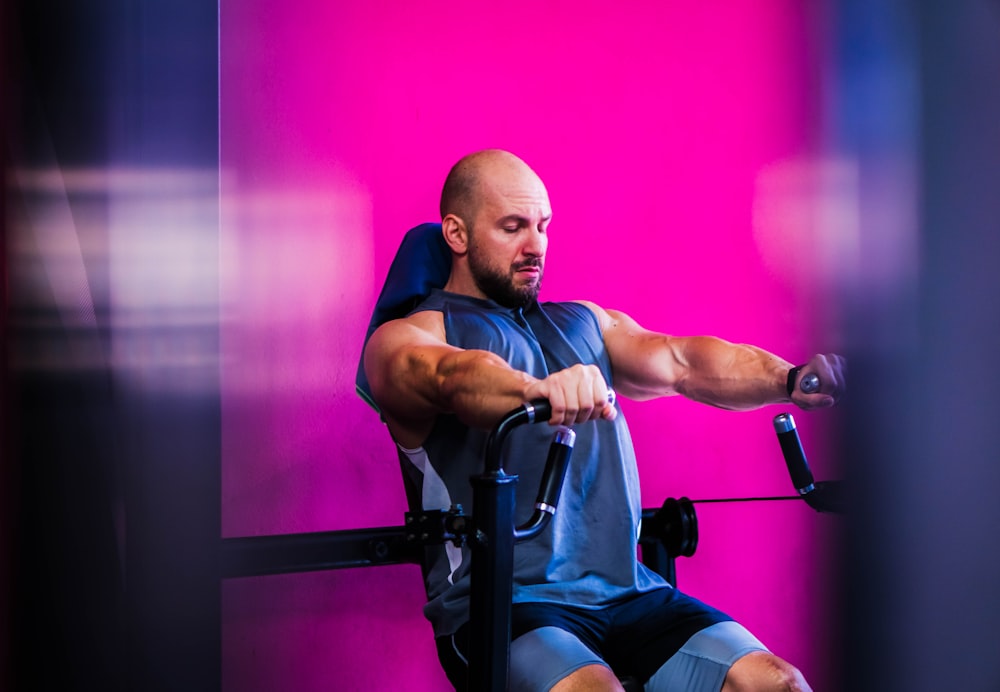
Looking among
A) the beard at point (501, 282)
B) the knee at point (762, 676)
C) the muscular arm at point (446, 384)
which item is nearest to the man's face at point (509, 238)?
the beard at point (501, 282)

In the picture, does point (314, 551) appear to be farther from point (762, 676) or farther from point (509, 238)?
point (762, 676)

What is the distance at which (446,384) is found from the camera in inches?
53.4

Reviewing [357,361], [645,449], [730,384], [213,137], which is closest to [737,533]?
[645,449]

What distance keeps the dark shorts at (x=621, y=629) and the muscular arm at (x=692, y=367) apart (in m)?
0.37

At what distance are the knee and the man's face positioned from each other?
2.30ft

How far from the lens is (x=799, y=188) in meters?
2.22

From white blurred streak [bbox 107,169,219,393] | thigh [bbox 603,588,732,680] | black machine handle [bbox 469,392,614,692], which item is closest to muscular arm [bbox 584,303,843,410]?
thigh [bbox 603,588,732,680]

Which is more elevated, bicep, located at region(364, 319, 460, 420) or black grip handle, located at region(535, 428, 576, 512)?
bicep, located at region(364, 319, 460, 420)

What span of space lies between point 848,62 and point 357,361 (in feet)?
3.86

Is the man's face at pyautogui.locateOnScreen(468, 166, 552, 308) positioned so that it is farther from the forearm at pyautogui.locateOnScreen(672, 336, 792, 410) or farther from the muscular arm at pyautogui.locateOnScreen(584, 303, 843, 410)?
the forearm at pyautogui.locateOnScreen(672, 336, 792, 410)

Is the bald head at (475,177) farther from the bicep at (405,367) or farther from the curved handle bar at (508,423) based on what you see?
the curved handle bar at (508,423)

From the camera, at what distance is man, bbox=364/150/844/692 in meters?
1.30

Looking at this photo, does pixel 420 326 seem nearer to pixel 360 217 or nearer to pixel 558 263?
pixel 360 217

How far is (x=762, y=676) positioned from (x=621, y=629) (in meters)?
0.22
